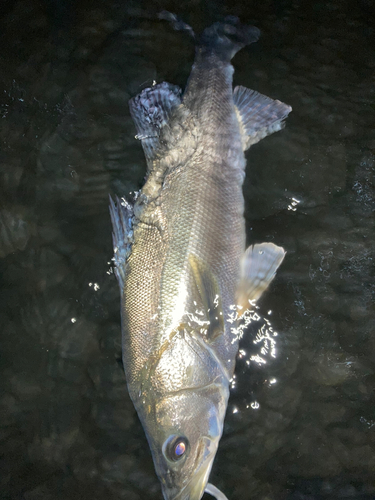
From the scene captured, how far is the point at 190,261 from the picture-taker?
2.12 meters

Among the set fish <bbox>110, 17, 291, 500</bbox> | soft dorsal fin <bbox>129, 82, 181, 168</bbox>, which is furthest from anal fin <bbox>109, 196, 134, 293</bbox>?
soft dorsal fin <bbox>129, 82, 181, 168</bbox>

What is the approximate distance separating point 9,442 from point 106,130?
2.41 metres

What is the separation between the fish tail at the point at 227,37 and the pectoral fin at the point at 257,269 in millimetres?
1393

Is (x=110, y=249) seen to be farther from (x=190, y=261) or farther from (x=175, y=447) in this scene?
(x=175, y=447)

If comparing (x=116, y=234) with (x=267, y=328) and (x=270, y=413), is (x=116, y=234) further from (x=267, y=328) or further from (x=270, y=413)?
(x=270, y=413)

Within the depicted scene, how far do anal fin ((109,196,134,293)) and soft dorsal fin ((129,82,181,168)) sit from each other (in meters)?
0.38

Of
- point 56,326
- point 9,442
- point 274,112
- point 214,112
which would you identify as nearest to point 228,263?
point 214,112

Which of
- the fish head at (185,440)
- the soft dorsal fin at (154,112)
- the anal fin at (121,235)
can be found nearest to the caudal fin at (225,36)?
the soft dorsal fin at (154,112)

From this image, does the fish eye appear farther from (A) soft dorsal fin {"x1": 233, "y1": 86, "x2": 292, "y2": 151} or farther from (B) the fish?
(A) soft dorsal fin {"x1": 233, "y1": 86, "x2": 292, "y2": 151}

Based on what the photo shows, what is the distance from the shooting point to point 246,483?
2439 mm

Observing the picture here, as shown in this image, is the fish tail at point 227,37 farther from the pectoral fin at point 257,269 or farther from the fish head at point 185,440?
the fish head at point 185,440

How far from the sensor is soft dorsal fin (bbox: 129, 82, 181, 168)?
2373mm

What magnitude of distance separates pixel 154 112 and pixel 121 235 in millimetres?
869

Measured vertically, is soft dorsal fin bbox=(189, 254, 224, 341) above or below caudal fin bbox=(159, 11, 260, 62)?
below
